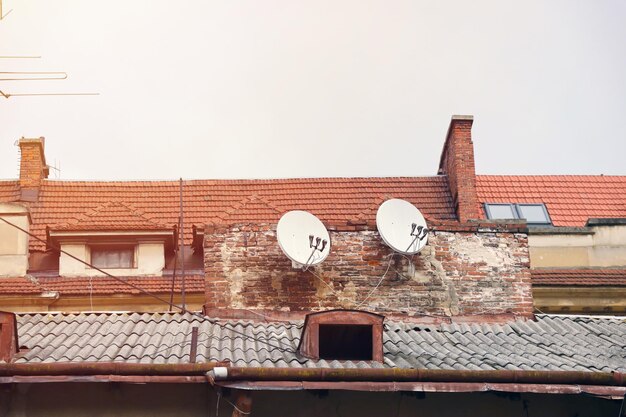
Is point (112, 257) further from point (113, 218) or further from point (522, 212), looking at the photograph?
point (522, 212)

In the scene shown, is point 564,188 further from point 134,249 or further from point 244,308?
point 244,308

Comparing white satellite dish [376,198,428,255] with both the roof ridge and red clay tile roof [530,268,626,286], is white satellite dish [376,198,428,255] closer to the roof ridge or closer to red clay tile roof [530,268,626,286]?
red clay tile roof [530,268,626,286]

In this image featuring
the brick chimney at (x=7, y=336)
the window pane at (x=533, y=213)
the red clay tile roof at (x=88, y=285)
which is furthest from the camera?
the window pane at (x=533, y=213)

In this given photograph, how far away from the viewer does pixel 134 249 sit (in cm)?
2517

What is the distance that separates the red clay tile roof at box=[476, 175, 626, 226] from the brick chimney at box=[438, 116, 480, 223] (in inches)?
73.5

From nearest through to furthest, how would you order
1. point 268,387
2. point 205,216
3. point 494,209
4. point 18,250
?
point 268,387 < point 18,250 < point 205,216 < point 494,209

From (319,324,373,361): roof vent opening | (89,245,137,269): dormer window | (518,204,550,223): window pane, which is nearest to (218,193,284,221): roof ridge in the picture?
(89,245,137,269): dormer window

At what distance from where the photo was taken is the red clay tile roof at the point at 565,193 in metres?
29.5

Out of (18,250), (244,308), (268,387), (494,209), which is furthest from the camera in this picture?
(494,209)

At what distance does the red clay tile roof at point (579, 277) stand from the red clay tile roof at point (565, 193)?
14.8 feet

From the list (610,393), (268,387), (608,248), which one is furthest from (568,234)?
(268,387)

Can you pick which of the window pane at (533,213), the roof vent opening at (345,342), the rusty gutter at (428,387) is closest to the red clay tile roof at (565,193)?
the window pane at (533,213)

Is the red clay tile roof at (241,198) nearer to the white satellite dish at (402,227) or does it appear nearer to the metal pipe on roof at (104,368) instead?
the white satellite dish at (402,227)

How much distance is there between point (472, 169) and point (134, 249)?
26.3ft
